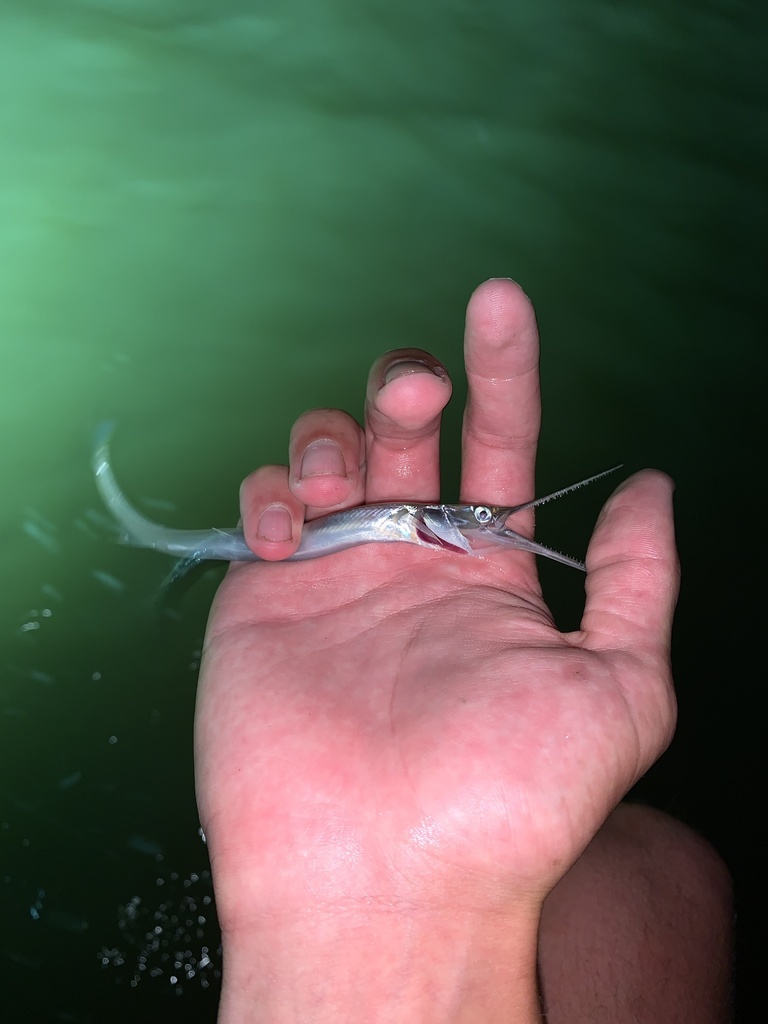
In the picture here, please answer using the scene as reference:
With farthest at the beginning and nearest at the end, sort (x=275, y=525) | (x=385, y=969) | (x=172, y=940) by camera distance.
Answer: (x=172, y=940) → (x=275, y=525) → (x=385, y=969)

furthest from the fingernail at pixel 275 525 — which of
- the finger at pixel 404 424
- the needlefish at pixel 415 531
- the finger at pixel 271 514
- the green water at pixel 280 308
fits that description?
the green water at pixel 280 308

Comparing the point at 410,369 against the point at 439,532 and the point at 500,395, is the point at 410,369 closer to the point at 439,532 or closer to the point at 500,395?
the point at 500,395

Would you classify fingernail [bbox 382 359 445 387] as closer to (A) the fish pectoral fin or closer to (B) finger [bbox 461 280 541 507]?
(B) finger [bbox 461 280 541 507]

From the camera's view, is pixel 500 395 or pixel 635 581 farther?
pixel 500 395

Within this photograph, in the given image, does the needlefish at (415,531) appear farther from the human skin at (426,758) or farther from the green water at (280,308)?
the green water at (280,308)

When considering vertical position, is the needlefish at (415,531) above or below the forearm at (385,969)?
above

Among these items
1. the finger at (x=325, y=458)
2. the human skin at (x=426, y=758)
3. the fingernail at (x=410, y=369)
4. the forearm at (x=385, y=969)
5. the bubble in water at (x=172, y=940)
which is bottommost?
the bubble in water at (x=172, y=940)

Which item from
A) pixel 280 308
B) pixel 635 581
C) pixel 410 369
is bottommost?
pixel 280 308

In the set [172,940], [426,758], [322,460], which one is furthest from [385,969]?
[172,940]

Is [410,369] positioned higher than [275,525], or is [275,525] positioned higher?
[410,369]
